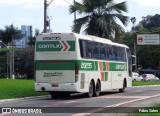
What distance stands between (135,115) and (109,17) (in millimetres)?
25407

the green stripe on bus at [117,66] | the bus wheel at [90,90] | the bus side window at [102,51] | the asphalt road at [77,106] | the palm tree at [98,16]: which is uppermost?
the palm tree at [98,16]

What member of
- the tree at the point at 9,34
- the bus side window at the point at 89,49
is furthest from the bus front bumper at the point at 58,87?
the tree at the point at 9,34

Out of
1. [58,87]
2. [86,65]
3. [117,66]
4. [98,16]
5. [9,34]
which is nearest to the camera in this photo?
[58,87]

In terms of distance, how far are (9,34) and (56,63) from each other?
88.3 meters

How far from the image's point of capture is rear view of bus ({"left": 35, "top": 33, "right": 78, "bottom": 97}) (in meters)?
24.5

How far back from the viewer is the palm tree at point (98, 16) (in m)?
39.6

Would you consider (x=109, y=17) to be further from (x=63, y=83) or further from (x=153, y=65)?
(x=153, y=65)

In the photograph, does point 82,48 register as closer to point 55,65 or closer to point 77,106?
point 55,65

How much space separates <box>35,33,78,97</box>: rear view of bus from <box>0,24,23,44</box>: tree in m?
87.6

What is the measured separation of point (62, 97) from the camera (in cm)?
2695

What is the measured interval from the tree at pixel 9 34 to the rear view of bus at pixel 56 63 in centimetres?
8762

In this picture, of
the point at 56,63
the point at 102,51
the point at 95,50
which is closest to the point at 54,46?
the point at 56,63

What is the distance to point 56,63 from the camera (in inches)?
976

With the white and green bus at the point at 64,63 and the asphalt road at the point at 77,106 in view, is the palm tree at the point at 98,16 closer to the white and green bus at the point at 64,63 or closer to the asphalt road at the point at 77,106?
the white and green bus at the point at 64,63
